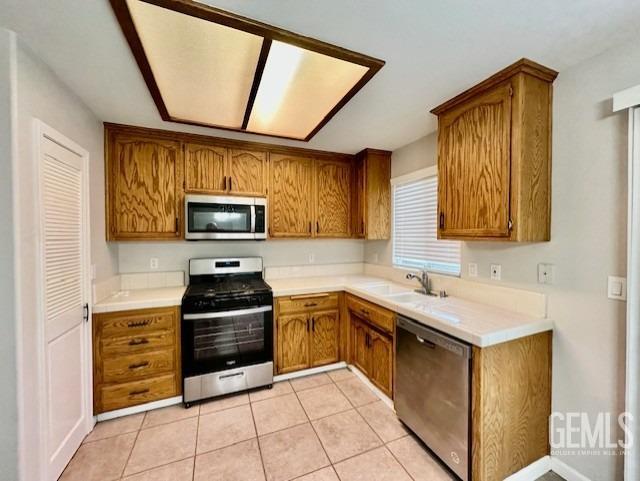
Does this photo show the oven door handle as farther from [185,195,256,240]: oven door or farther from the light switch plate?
the light switch plate

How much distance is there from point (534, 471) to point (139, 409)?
2824 millimetres

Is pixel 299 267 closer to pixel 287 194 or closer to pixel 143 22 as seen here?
pixel 287 194

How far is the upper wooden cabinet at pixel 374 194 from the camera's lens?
3098 millimetres

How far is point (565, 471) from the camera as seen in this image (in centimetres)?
159

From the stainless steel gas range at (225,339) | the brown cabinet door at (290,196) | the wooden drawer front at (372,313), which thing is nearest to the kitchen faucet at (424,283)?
the wooden drawer front at (372,313)

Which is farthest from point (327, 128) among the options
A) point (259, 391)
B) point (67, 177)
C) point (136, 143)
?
point (259, 391)

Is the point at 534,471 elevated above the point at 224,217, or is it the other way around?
the point at 224,217

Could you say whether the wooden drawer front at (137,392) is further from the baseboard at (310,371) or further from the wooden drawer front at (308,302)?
the wooden drawer front at (308,302)

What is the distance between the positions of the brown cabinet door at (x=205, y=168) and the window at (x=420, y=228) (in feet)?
6.27

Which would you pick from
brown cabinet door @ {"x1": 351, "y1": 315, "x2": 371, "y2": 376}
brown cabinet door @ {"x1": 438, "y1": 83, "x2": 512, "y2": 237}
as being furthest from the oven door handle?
brown cabinet door @ {"x1": 438, "y1": 83, "x2": 512, "y2": 237}

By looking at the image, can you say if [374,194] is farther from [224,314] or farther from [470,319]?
[224,314]

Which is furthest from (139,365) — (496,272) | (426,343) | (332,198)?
(496,272)

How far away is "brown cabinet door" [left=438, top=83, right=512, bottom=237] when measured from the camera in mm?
1641

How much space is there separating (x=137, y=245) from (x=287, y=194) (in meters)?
1.62
